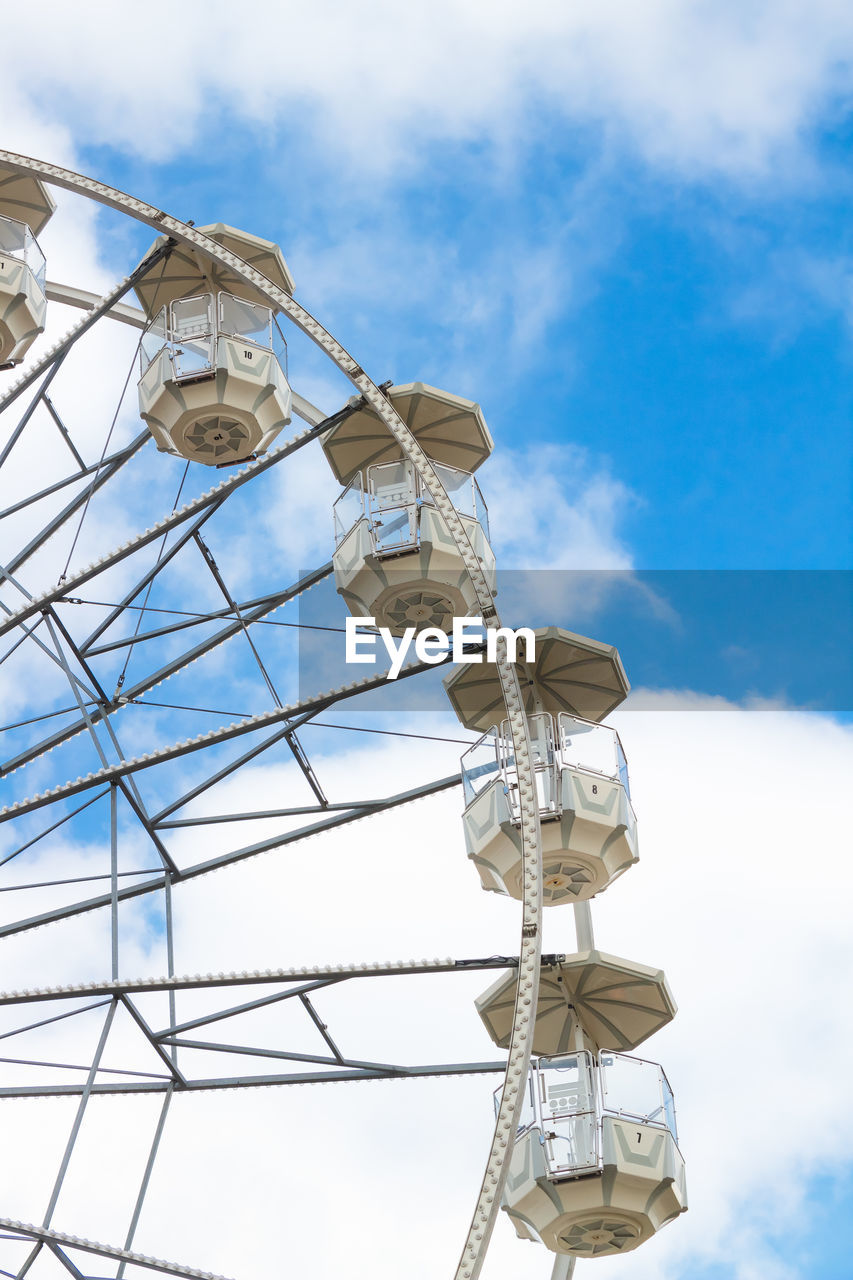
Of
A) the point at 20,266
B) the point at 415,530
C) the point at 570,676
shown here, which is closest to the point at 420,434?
the point at 415,530

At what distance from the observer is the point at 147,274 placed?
63.8 ft

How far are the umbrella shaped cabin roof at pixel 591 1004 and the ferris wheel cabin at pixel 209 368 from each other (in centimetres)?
559

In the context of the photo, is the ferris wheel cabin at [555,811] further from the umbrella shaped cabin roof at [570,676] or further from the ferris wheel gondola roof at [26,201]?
the ferris wheel gondola roof at [26,201]

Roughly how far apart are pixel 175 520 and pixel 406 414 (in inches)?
112

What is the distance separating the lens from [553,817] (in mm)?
17328

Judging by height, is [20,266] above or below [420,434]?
above

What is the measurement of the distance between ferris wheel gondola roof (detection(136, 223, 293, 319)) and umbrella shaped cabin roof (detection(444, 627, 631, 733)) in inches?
168

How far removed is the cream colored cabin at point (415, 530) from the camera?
1809 centimetres

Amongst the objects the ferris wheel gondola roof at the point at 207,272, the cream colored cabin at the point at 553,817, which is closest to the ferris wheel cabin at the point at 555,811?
the cream colored cabin at the point at 553,817

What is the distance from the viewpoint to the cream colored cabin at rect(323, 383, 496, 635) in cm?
1809

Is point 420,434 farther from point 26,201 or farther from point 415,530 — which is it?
point 26,201

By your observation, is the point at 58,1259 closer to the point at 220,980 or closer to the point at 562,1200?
the point at 220,980

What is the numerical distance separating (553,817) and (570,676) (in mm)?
2047

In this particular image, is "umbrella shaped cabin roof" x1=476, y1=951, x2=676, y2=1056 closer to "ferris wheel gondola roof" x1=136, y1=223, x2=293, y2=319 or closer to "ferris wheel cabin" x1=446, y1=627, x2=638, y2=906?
"ferris wheel cabin" x1=446, y1=627, x2=638, y2=906
